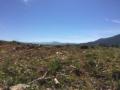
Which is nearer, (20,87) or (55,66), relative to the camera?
(20,87)

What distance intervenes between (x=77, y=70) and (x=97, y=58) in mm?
1700

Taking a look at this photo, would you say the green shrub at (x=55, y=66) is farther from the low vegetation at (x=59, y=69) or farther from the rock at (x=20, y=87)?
the rock at (x=20, y=87)

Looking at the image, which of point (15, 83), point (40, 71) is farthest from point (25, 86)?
point (40, 71)

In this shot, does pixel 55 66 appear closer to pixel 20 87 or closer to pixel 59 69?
pixel 59 69

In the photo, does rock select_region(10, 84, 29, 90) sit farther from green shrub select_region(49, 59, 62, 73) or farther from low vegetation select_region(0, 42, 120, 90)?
green shrub select_region(49, 59, 62, 73)

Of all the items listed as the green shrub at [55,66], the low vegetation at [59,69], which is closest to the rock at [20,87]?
→ the low vegetation at [59,69]

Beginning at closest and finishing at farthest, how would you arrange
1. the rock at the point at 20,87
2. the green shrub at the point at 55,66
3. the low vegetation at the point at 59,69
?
the rock at the point at 20,87 < the low vegetation at the point at 59,69 < the green shrub at the point at 55,66

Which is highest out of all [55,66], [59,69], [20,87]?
[55,66]

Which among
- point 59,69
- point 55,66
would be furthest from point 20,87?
point 59,69

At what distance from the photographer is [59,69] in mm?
12336

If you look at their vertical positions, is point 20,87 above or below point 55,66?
below

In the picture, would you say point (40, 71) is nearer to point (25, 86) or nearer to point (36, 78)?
point (36, 78)

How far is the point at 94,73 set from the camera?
1249 centimetres

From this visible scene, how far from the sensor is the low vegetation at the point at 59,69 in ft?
37.1
